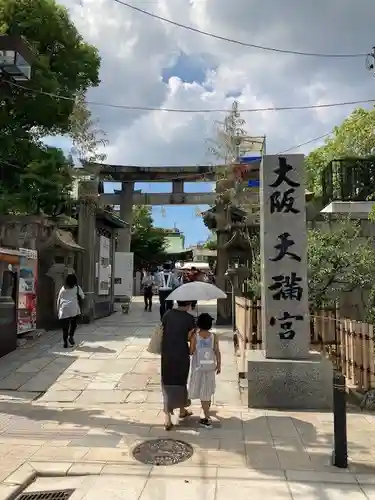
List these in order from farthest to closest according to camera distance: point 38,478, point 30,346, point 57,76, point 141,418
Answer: point 57,76 < point 30,346 < point 141,418 < point 38,478

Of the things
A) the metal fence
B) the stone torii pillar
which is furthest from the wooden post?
the stone torii pillar

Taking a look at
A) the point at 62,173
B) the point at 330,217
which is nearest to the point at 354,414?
the point at 330,217

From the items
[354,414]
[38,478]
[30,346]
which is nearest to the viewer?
[38,478]

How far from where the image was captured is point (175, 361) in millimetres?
6340

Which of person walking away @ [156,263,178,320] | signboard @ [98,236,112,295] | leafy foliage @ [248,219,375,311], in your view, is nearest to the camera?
leafy foliage @ [248,219,375,311]

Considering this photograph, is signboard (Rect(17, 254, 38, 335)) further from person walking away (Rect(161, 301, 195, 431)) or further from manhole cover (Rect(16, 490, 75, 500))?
manhole cover (Rect(16, 490, 75, 500))

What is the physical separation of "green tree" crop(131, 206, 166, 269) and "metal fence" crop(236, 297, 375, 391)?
26.2 m

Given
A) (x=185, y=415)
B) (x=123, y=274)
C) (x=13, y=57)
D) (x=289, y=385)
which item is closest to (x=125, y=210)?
(x=123, y=274)

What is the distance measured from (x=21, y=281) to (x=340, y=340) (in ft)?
24.9

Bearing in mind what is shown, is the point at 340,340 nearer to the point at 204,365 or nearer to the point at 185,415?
the point at 204,365

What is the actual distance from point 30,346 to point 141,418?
18.9 ft

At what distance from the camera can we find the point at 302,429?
6.29 meters

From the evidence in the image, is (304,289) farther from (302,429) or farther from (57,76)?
(57,76)

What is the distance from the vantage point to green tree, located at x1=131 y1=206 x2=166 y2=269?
3566cm
